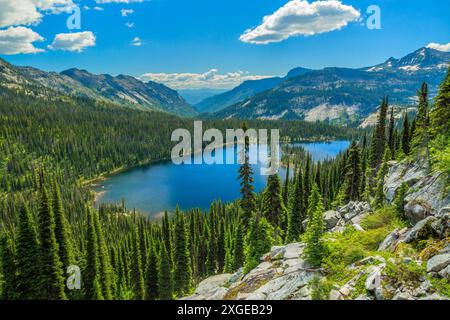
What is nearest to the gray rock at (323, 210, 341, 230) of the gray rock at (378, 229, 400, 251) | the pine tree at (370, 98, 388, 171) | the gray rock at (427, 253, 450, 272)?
the pine tree at (370, 98, 388, 171)

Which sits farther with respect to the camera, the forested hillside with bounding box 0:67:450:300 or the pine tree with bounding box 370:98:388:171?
the pine tree with bounding box 370:98:388:171

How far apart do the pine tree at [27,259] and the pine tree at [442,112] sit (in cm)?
4809

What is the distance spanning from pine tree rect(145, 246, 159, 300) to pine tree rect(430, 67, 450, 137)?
48.1 meters

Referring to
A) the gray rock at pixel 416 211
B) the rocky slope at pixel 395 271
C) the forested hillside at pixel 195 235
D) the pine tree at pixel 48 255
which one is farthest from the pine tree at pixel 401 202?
the pine tree at pixel 48 255

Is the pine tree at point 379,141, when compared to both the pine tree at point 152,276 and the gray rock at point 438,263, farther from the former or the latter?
the gray rock at point 438,263

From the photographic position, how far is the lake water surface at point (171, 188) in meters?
137

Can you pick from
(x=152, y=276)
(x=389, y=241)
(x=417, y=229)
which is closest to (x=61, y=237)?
(x=152, y=276)

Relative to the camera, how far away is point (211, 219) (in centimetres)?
8981

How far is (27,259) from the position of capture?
112ft

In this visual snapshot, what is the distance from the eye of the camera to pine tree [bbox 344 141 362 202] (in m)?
53.7

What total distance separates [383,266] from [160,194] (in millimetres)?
145874

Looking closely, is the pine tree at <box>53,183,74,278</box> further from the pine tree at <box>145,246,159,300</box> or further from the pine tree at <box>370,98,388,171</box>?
the pine tree at <box>370,98,388,171</box>
